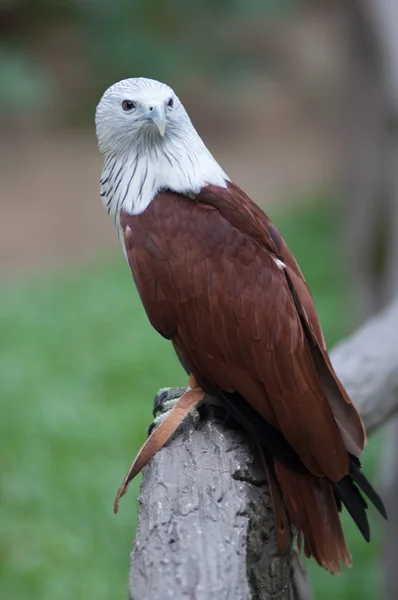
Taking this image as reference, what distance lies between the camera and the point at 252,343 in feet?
6.36

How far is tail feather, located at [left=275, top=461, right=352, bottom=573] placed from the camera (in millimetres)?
1967

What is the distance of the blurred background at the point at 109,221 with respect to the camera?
3.74m

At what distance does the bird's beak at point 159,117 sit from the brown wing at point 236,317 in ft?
0.58

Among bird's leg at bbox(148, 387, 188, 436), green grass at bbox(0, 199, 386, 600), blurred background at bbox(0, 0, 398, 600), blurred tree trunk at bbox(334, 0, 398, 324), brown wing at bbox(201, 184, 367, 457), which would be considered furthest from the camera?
blurred background at bbox(0, 0, 398, 600)

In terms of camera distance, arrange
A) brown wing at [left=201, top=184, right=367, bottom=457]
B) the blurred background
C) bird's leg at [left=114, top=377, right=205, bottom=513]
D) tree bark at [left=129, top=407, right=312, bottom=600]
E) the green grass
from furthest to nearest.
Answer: the blurred background
the green grass
brown wing at [left=201, top=184, right=367, bottom=457]
bird's leg at [left=114, top=377, right=205, bottom=513]
tree bark at [left=129, top=407, right=312, bottom=600]

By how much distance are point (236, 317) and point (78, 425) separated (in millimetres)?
2679

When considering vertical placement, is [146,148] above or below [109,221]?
below

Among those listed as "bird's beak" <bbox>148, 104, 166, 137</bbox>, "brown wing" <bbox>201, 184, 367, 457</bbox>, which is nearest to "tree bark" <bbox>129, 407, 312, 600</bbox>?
"brown wing" <bbox>201, 184, 367, 457</bbox>

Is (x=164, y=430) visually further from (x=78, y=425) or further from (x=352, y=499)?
(x=78, y=425)

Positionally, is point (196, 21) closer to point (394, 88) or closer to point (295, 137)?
point (295, 137)

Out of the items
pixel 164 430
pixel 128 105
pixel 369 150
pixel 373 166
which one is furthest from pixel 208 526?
pixel 369 150

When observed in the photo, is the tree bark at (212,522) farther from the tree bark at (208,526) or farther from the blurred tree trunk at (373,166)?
the blurred tree trunk at (373,166)

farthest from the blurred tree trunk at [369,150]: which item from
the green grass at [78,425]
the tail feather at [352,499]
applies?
the tail feather at [352,499]

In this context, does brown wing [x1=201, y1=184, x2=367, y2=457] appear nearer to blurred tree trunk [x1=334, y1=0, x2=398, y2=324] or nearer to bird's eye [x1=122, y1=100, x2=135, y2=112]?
bird's eye [x1=122, y1=100, x2=135, y2=112]
